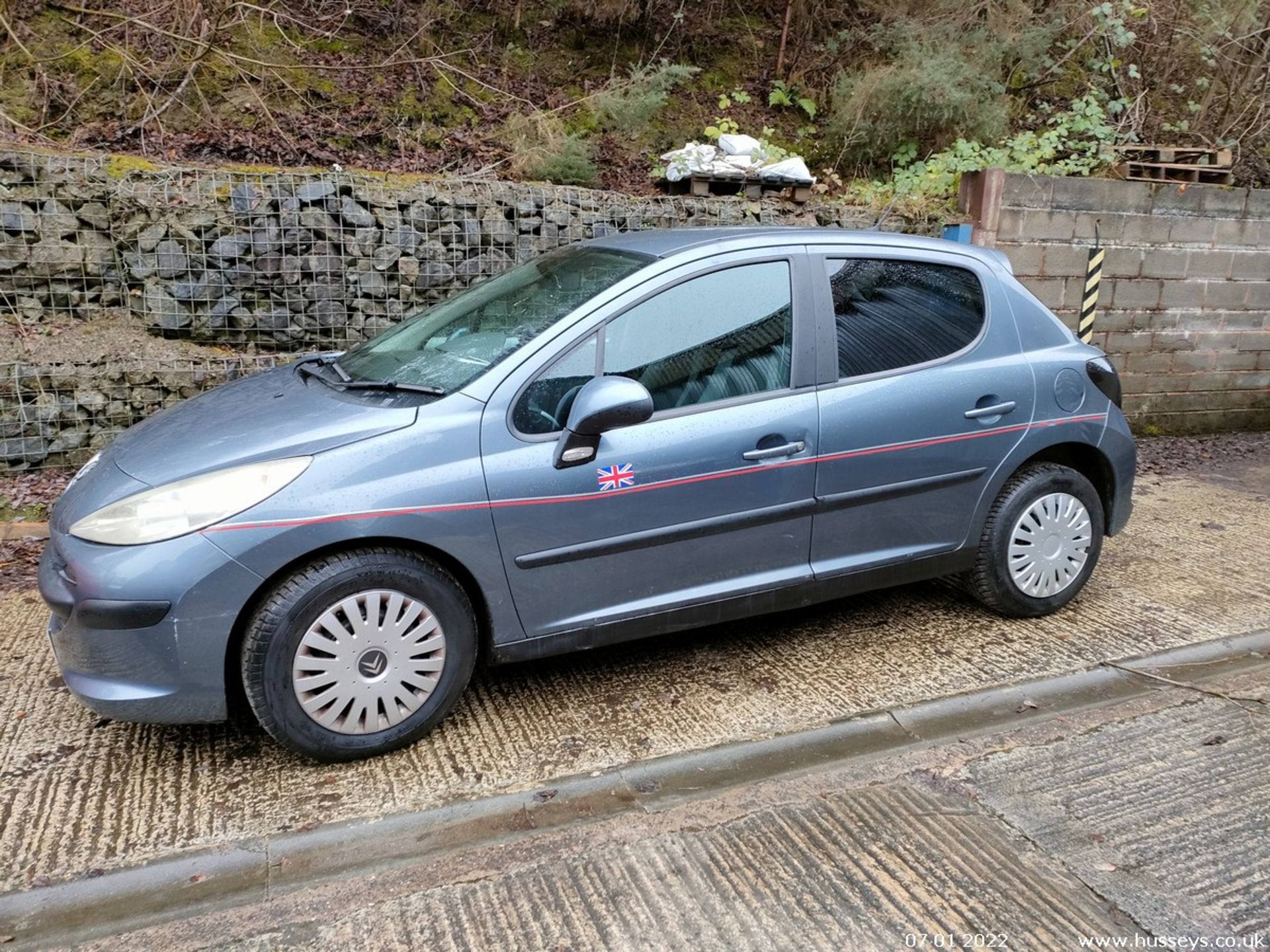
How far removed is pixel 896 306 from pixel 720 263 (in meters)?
0.84

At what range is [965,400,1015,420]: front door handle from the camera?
3.90 m

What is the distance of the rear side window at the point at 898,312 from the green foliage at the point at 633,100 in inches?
199

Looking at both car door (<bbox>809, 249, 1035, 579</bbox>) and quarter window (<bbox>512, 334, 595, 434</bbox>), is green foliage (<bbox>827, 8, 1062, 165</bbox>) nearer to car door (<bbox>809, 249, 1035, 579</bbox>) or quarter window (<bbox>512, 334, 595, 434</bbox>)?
car door (<bbox>809, 249, 1035, 579</bbox>)

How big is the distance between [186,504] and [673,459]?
61.3 inches

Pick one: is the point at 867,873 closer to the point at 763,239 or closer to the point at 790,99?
the point at 763,239

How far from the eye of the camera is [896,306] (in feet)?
12.8

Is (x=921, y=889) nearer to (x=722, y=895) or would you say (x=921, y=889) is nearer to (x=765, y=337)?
(x=722, y=895)

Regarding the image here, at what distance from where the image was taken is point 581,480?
3184mm

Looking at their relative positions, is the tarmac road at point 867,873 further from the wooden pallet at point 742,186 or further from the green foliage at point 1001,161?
the green foliage at point 1001,161

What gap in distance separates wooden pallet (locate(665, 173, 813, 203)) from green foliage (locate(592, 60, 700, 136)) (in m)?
1.19

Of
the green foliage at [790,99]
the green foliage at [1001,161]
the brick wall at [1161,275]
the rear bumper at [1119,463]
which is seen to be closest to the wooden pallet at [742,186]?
the green foliage at [1001,161]

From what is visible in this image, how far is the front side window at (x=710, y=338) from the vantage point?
3361mm

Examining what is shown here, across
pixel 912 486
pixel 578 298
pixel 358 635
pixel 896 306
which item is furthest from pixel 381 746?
pixel 896 306

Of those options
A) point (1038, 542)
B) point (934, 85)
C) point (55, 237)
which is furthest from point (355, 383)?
point (934, 85)
